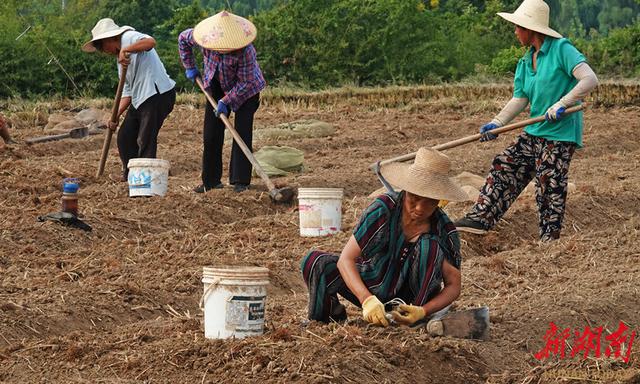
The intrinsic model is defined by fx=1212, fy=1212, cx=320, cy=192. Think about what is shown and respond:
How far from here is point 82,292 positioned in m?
5.98

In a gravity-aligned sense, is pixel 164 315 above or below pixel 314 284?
below

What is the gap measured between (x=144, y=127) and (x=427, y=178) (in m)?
4.84

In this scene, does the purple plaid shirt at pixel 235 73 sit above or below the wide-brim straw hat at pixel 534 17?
below

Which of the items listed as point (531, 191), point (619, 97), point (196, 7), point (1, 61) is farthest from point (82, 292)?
point (196, 7)

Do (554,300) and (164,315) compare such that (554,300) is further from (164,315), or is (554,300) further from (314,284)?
(164,315)

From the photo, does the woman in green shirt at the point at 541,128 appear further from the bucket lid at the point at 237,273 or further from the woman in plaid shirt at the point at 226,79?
the bucket lid at the point at 237,273

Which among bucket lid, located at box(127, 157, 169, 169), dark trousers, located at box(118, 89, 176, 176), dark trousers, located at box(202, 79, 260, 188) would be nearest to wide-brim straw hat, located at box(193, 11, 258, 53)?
dark trousers, located at box(202, 79, 260, 188)

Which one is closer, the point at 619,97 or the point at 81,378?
the point at 81,378

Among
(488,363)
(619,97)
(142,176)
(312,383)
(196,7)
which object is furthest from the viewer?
(196,7)

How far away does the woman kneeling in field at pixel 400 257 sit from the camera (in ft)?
15.8

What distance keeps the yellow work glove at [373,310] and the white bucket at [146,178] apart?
430 cm

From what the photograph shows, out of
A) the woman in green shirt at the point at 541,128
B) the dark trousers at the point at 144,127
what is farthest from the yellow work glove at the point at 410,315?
the dark trousers at the point at 144,127

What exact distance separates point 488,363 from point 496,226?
322cm

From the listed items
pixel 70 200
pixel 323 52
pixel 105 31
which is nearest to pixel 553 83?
pixel 70 200
